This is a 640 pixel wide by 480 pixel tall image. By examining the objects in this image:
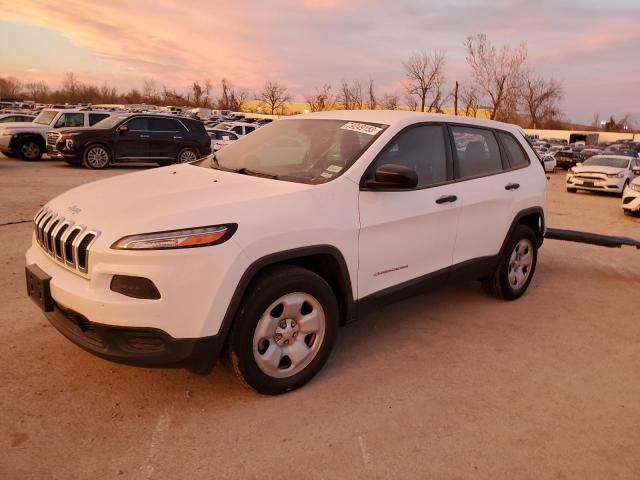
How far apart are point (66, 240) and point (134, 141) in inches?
527

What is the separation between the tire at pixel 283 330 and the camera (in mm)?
2805

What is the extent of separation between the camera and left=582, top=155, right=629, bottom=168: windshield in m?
Result: 18.1

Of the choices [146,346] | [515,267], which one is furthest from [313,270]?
[515,267]

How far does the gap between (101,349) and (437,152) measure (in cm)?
279

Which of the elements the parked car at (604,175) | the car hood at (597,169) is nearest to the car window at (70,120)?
the parked car at (604,175)

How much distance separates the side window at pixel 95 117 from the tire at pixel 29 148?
173 cm

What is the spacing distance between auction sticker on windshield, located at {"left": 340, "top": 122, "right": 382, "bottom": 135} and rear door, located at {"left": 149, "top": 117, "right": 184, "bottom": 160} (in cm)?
1295

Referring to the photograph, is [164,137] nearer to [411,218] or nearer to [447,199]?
[447,199]

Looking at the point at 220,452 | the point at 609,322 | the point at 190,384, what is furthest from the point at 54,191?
the point at 609,322

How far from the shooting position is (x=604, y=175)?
17.1m

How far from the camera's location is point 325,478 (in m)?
2.40

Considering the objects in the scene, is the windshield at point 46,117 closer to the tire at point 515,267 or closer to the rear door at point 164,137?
the rear door at point 164,137

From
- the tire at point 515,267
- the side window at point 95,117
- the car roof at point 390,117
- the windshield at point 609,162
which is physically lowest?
the tire at point 515,267

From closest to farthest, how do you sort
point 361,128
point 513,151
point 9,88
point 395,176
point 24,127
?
point 395,176 → point 361,128 → point 513,151 → point 24,127 → point 9,88
